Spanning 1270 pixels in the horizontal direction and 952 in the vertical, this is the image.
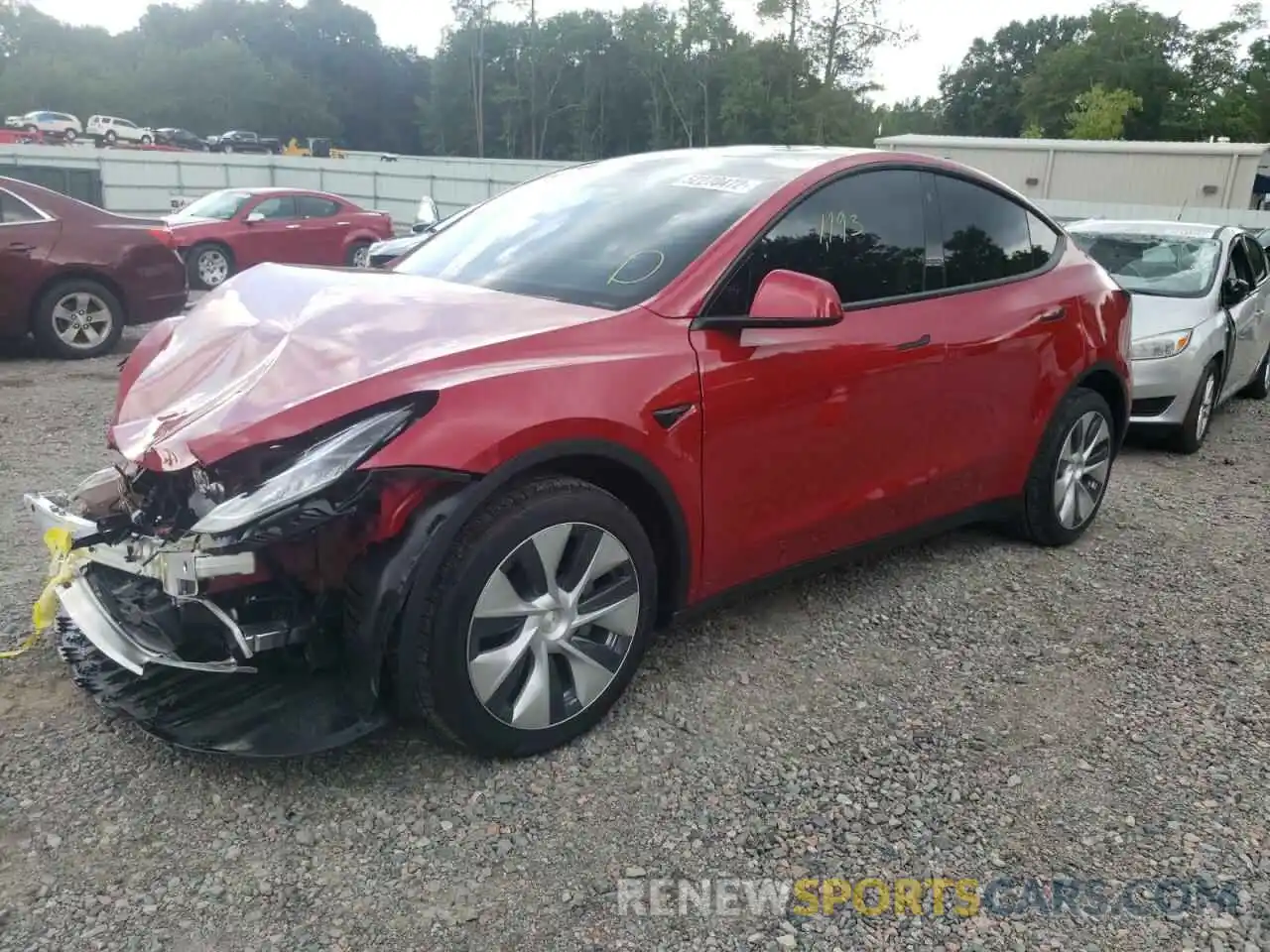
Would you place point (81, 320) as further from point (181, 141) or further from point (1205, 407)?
point (181, 141)

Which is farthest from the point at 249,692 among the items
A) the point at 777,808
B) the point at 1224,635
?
the point at 1224,635

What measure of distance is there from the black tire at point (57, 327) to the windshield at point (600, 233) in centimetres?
571

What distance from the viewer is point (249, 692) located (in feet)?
8.37

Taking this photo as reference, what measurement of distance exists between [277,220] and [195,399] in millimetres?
12607

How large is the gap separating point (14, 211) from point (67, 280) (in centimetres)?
62

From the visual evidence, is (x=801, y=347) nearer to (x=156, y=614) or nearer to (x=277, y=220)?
(x=156, y=614)

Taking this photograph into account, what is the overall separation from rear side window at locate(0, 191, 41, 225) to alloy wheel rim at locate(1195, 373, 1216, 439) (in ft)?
28.4

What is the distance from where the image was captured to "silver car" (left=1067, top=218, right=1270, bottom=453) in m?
6.55

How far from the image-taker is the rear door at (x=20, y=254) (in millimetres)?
7836

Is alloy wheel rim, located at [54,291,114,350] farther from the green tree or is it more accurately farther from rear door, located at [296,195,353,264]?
the green tree

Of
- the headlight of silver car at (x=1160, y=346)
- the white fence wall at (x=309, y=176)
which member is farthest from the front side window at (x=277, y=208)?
the headlight of silver car at (x=1160, y=346)

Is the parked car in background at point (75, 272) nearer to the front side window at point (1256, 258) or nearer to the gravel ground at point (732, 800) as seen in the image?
the gravel ground at point (732, 800)

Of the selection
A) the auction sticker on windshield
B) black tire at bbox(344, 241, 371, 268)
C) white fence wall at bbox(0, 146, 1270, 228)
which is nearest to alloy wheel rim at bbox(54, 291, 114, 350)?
the auction sticker on windshield

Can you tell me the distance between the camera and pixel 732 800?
2.67m
